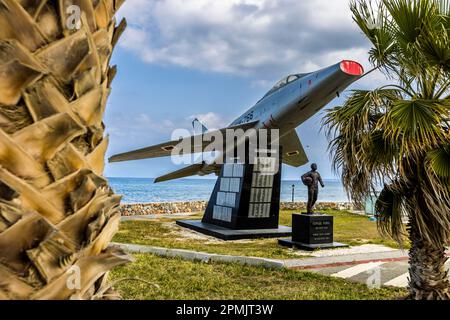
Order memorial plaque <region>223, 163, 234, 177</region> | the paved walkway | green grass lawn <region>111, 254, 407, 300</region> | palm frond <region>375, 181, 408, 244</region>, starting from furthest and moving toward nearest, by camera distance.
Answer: memorial plaque <region>223, 163, 234, 177</region> → the paved walkway → green grass lawn <region>111, 254, 407, 300</region> → palm frond <region>375, 181, 408, 244</region>

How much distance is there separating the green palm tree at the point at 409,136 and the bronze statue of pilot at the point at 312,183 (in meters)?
7.47

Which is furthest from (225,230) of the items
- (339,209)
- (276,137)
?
(339,209)

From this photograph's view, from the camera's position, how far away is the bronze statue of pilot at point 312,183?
12.2 metres

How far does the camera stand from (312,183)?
41.7ft

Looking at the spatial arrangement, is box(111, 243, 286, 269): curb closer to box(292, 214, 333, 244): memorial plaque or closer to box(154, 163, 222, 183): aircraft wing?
box(292, 214, 333, 244): memorial plaque

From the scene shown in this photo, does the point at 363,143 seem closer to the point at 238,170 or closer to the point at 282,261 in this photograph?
the point at 282,261

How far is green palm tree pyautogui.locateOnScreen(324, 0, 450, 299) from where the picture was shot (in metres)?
4.11

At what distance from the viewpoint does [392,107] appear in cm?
428

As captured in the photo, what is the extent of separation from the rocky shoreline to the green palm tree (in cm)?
2072

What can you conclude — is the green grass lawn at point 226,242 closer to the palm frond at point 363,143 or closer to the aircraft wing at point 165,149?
the aircraft wing at point 165,149

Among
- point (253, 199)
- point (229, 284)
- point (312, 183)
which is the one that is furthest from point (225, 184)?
point (229, 284)

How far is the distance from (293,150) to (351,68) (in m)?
10.3

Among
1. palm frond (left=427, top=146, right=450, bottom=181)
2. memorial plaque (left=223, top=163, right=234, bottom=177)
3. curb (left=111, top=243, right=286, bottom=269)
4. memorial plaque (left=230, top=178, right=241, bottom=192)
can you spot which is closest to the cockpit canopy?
memorial plaque (left=223, top=163, right=234, bottom=177)

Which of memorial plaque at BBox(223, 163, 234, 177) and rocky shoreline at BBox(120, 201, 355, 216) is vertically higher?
memorial plaque at BBox(223, 163, 234, 177)
